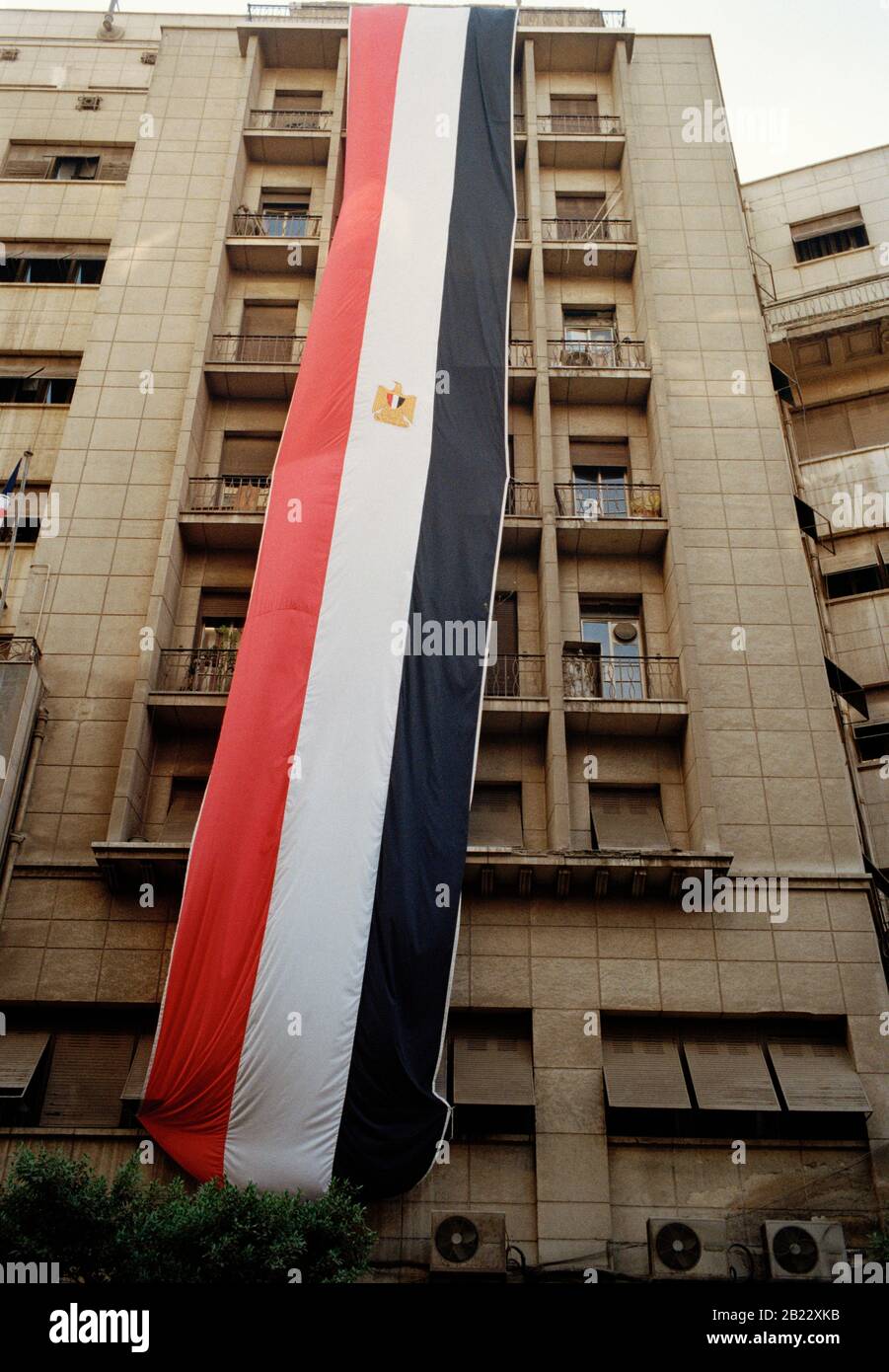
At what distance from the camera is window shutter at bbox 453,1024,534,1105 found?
17078mm

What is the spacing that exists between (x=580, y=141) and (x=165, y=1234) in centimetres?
2653

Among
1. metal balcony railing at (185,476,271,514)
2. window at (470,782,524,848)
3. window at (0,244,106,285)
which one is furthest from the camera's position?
window at (0,244,106,285)

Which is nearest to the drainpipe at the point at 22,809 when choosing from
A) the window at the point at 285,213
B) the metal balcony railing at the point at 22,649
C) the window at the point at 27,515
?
the metal balcony railing at the point at 22,649

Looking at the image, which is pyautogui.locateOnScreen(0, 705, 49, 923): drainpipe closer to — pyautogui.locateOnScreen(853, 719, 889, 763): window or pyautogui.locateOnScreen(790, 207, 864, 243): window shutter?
pyautogui.locateOnScreen(853, 719, 889, 763): window

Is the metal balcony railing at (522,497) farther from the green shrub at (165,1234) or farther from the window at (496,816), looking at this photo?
the green shrub at (165,1234)

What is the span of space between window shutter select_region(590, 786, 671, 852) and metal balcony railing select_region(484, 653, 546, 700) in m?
2.34

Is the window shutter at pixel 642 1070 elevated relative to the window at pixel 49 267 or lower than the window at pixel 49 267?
lower

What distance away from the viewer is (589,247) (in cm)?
2609

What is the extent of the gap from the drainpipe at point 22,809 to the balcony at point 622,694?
999 cm

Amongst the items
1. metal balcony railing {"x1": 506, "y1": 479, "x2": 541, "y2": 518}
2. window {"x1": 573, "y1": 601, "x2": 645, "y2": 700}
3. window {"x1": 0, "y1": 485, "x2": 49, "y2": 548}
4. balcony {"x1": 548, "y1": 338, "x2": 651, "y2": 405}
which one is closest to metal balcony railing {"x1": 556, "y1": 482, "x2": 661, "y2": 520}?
metal balcony railing {"x1": 506, "y1": 479, "x2": 541, "y2": 518}

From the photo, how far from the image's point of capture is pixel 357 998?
15688 millimetres

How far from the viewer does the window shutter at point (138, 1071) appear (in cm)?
1692
